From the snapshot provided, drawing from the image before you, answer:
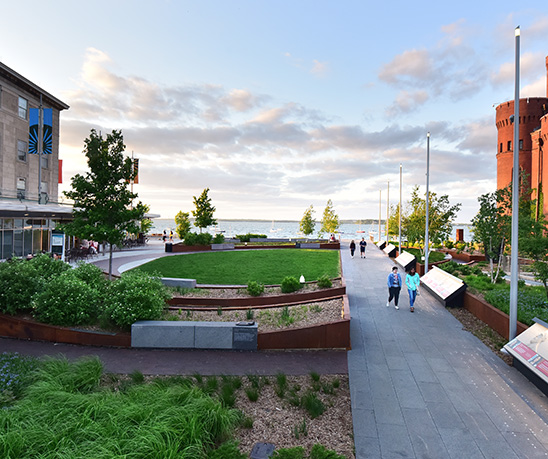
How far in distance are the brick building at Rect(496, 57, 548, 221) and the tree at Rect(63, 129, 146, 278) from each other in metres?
38.4

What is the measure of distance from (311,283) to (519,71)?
10761mm

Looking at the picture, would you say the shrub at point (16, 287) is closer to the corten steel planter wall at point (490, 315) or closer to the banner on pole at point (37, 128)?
the corten steel planter wall at point (490, 315)

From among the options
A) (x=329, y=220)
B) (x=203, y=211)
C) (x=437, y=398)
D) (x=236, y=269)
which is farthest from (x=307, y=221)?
(x=437, y=398)

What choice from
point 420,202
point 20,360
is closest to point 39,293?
point 20,360

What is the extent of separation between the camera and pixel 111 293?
34.8 feet

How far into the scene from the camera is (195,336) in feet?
30.1

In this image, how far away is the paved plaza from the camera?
Answer: 5273 mm

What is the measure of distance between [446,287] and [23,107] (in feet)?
124

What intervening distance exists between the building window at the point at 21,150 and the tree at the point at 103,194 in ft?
72.1

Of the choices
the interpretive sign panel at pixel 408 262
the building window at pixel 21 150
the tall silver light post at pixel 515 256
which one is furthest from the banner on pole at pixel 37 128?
the tall silver light post at pixel 515 256

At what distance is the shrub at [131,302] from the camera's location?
955 centimetres

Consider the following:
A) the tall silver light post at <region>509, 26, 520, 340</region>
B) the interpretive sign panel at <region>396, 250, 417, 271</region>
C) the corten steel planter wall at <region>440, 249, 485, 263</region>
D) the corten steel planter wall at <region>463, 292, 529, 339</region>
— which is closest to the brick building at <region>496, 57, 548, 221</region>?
the corten steel planter wall at <region>440, 249, 485, 263</region>

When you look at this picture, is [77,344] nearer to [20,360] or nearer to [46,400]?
[20,360]

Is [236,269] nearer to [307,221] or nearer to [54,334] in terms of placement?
[54,334]
